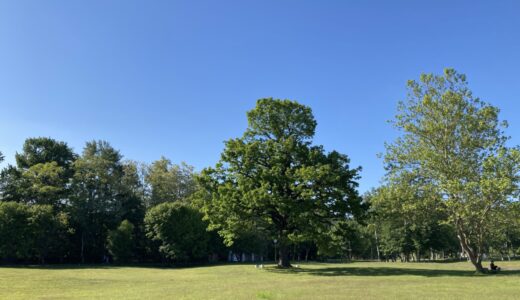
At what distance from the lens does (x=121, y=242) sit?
6072cm

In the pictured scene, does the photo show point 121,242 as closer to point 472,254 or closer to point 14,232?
point 14,232

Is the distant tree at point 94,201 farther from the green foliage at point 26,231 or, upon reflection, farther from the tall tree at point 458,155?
the tall tree at point 458,155

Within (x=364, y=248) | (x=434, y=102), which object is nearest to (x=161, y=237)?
(x=434, y=102)

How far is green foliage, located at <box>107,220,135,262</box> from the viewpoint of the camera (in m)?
60.5

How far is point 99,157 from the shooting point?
72.0 meters

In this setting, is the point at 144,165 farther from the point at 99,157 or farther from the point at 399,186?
the point at 399,186

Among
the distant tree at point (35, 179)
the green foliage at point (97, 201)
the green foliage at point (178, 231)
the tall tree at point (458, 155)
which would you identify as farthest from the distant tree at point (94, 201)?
the tall tree at point (458, 155)

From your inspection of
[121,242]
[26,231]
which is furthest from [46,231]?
[121,242]

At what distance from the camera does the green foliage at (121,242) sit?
60.5 metres

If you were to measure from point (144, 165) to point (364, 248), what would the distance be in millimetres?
52499

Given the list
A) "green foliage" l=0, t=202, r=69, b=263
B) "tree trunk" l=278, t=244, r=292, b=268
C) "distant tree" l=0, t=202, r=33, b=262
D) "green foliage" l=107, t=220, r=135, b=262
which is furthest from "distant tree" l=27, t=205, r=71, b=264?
"tree trunk" l=278, t=244, r=292, b=268

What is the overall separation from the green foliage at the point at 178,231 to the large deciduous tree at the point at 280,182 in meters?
20.2

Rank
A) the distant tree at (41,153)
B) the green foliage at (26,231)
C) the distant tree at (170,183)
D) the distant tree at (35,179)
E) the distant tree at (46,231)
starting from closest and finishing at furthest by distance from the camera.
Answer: the green foliage at (26,231) < the distant tree at (46,231) < the distant tree at (35,179) < the distant tree at (41,153) < the distant tree at (170,183)

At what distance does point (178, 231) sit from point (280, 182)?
2751 cm
